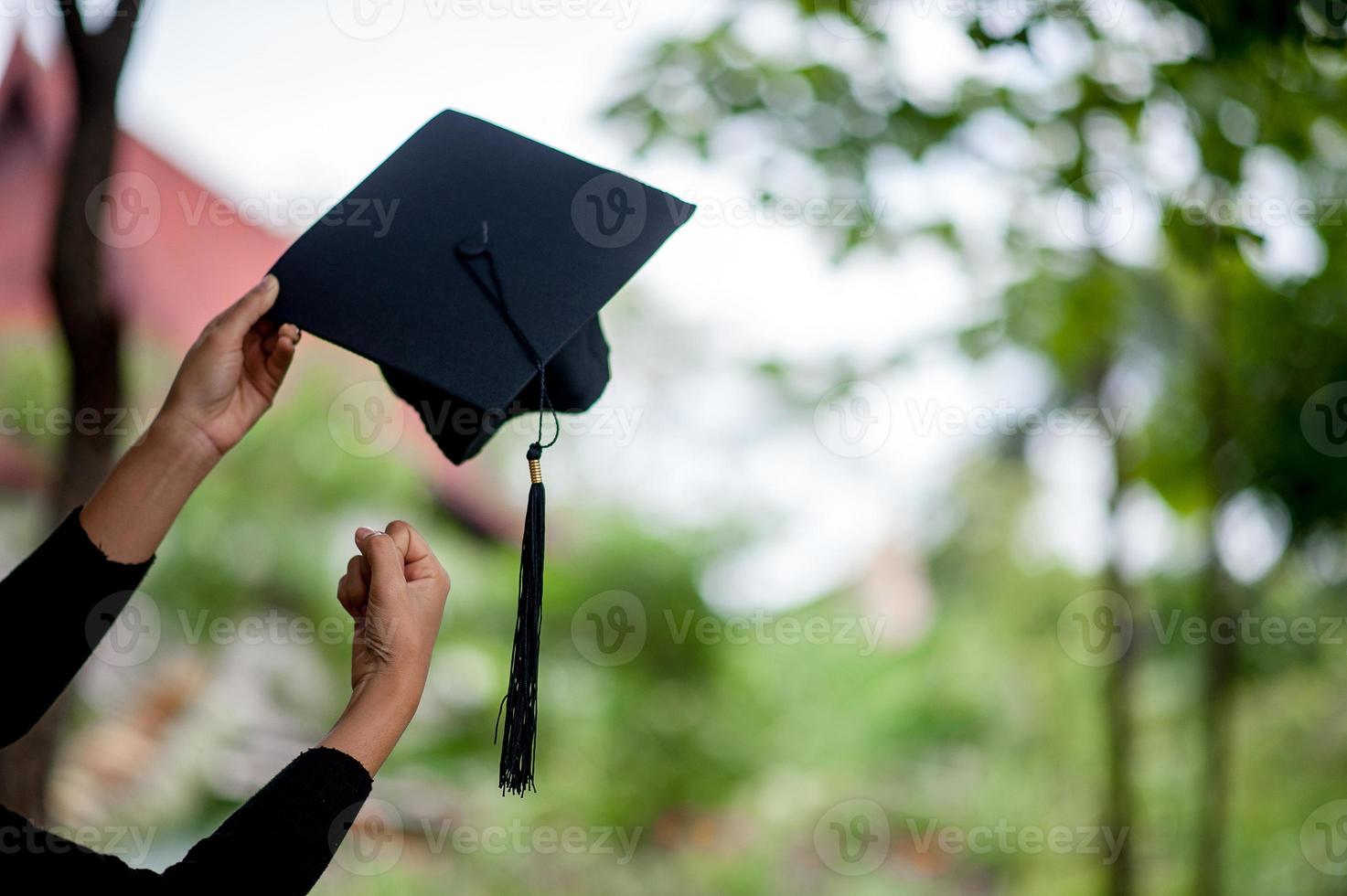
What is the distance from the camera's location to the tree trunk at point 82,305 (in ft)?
4.43

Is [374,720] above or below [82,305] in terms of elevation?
above

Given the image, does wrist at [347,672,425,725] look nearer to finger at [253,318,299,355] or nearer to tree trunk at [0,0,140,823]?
finger at [253,318,299,355]

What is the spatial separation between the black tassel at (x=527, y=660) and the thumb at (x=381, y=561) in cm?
12

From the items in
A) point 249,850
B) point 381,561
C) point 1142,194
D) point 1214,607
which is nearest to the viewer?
point 249,850

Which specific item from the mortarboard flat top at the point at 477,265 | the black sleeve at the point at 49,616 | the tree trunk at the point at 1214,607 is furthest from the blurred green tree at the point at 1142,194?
the black sleeve at the point at 49,616

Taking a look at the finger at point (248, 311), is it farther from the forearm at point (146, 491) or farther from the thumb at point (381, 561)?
the thumb at point (381, 561)

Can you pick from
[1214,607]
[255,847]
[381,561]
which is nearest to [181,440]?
[381,561]

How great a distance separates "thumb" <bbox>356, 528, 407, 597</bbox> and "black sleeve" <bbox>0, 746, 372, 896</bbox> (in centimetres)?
13

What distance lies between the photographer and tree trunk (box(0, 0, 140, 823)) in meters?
1.35

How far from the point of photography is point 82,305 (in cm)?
137

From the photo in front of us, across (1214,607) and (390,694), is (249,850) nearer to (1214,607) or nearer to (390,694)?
(390,694)

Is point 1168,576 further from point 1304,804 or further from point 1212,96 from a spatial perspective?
point 1212,96

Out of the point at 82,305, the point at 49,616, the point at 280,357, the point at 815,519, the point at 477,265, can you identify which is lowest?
the point at 815,519

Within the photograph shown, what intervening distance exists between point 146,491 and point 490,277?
1.21 feet
